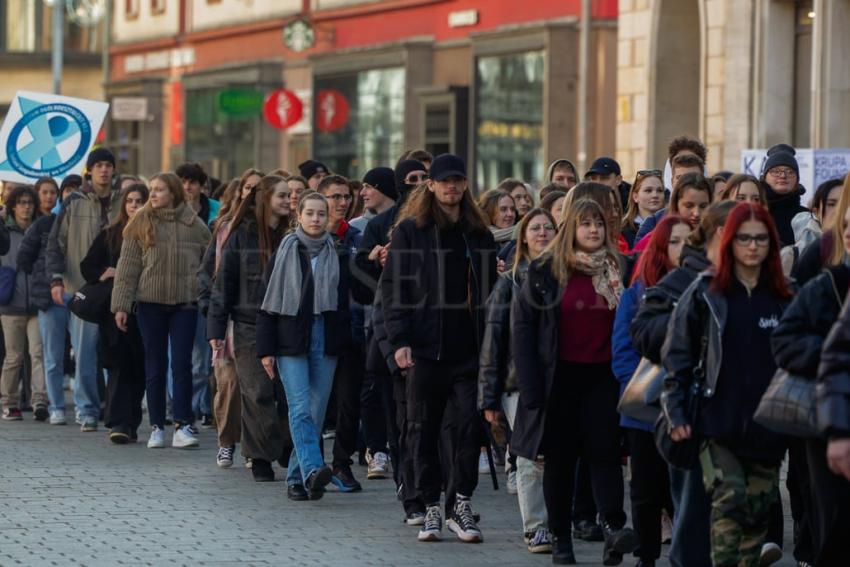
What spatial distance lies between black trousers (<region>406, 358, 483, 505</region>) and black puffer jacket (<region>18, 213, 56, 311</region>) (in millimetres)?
6712

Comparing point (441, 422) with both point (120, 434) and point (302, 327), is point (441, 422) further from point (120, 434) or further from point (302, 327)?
point (120, 434)

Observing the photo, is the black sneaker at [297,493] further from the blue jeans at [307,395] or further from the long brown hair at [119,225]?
the long brown hair at [119,225]

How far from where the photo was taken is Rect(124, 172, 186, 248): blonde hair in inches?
595

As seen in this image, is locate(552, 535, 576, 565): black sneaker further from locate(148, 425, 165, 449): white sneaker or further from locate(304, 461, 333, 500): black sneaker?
locate(148, 425, 165, 449): white sneaker

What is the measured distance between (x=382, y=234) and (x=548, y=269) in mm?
2596

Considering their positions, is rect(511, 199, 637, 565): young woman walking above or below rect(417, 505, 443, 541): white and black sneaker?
above

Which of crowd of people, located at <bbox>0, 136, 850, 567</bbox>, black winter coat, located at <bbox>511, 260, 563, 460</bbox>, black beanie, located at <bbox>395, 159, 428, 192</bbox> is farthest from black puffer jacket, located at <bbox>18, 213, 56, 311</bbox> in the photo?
black winter coat, located at <bbox>511, 260, 563, 460</bbox>

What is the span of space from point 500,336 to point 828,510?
2973mm

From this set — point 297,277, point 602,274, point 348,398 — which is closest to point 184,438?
point 348,398

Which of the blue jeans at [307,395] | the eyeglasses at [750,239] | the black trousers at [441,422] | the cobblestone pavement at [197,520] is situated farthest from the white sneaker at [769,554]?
the blue jeans at [307,395]

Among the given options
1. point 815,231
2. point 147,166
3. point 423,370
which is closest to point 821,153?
point 815,231

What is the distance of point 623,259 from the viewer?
10.4m

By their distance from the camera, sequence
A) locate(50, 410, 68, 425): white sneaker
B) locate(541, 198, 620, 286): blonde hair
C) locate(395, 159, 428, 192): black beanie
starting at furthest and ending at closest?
locate(50, 410, 68, 425): white sneaker
locate(395, 159, 428, 192): black beanie
locate(541, 198, 620, 286): blonde hair

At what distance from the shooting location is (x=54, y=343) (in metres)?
17.3
